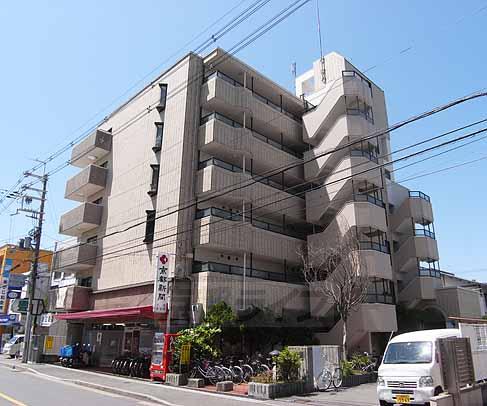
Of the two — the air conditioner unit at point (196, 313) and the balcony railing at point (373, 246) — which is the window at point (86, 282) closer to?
the air conditioner unit at point (196, 313)

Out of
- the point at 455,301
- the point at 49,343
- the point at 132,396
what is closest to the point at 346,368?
the point at 132,396

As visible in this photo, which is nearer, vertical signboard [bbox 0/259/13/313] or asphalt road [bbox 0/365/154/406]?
asphalt road [bbox 0/365/154/406]

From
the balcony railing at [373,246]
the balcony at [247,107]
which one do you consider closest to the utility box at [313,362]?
the balcony railing at [373,246]

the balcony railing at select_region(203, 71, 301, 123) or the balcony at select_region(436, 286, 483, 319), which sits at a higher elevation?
the balcony railing at select_region(203, 71, 301, 123)

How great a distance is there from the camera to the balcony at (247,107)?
25.9 meters

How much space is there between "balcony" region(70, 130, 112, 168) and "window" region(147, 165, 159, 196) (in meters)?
7.40

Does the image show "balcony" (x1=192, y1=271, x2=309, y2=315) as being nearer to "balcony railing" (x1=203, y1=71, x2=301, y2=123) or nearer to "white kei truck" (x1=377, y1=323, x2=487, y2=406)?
"white kei truck" (x1=377, y1=323, x2=487, y2=406)

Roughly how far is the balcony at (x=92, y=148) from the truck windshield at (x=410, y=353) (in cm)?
2559

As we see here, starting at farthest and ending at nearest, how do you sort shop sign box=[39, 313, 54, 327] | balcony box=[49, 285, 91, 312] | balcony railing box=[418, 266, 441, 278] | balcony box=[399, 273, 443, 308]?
balcony railing box=[418, 266, 441, 278] < shop sign box=[39, 313, 54, 327] < balcony box=[399, 273, 443, 308] < balcony box=[49, 285, 91, 312]

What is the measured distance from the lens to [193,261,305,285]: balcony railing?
21.7 metres

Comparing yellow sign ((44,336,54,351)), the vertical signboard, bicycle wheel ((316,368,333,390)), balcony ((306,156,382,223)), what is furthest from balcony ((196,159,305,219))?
the vertical signboard

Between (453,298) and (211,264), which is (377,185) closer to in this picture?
(453,298)

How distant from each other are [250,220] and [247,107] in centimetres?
781

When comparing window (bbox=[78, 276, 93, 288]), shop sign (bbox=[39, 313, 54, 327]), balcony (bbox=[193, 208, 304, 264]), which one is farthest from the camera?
shop sign (bbox=[39, 313, 54, 327])
